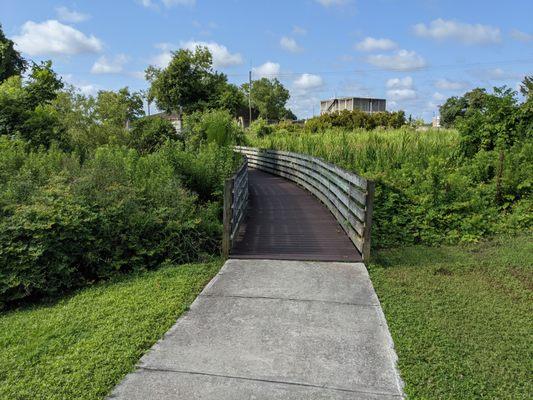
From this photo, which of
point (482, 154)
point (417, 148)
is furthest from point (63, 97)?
point (482, 154)

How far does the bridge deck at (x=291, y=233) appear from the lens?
6238mm

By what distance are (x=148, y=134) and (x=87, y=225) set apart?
11.7 meters

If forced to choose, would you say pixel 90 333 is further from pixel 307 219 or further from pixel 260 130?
pixel 260 130

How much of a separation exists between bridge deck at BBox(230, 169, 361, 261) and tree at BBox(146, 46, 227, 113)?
85.2 ft

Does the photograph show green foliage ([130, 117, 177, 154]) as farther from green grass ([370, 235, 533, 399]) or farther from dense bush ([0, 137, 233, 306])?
green grass ([370, 235, 533, 399])

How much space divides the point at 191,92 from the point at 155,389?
115ft

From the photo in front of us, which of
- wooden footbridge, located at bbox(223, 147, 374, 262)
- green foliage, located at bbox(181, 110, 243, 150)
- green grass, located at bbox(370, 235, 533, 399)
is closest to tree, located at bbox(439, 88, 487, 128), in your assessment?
green foliage, located at bbox(181, 110, 243, 150)

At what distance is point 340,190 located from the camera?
27.1ft

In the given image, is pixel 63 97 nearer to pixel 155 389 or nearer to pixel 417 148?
pixel 417 148

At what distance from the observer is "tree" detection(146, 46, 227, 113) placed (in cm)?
3512

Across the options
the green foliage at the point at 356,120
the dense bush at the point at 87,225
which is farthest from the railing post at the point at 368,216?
the green foliage at the point at 356,120

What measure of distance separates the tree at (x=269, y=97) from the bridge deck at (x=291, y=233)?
57.3 metres

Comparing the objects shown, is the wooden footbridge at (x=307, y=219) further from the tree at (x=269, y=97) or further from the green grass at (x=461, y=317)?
the tree at (x=269, y=97)

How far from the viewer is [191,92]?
36.0m
